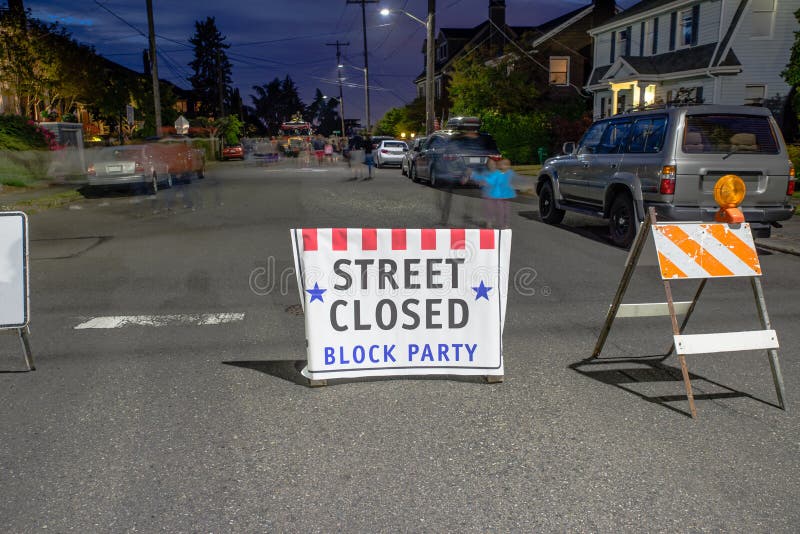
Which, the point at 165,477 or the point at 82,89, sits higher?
the point at 82,89

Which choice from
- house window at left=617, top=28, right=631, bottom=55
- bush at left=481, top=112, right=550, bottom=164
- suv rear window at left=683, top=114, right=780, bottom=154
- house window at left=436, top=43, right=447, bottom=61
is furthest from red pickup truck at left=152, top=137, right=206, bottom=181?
house window at left=436, top=43, right=447, bottom=61

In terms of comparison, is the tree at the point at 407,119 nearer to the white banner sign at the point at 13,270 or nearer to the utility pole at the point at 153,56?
the utility pole at the point at 153,56

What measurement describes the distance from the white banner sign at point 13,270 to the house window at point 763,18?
1194 inches

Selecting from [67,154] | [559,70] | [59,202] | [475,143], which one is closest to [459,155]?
[475,143]

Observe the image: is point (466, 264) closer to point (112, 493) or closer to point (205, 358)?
point (205, 358)

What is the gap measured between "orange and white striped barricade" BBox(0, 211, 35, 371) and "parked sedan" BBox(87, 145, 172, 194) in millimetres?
16617

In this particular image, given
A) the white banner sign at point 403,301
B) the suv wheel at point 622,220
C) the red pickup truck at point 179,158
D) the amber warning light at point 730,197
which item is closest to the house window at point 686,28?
the red pickup truck at point 179,158

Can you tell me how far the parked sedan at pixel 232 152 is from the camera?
55.2 metres

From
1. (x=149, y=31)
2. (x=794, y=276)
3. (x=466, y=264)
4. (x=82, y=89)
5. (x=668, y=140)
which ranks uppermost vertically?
(x=149, y=31)

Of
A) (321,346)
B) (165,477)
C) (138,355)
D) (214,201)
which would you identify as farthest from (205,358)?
(214,201)

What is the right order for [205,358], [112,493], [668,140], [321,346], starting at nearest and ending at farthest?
[112,493]
[321,346]
[205,358]
[668,140]

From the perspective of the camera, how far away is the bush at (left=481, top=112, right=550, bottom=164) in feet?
115

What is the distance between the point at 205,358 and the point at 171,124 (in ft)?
176

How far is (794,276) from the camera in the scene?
9164 mm
